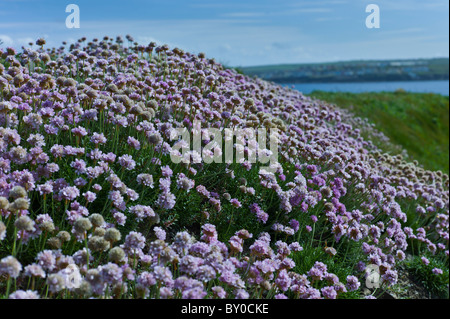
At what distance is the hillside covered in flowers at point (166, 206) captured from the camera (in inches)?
133

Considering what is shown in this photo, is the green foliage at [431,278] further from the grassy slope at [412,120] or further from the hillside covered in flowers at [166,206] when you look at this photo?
the grassy slope at [412,120]

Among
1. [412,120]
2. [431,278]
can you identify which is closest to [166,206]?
[431,278]

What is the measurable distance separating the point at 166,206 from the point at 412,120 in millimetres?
26298

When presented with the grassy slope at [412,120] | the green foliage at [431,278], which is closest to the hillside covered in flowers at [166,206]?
the green foliage at [431,278]

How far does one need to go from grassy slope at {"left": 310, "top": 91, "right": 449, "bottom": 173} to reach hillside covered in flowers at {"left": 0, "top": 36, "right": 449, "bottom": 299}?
13.4 metres

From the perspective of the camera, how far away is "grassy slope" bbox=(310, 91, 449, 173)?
22.0 meters

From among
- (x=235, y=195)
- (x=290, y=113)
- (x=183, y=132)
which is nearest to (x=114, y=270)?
(x=235, y=195)

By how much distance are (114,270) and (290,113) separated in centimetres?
649

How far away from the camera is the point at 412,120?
89.9 feet

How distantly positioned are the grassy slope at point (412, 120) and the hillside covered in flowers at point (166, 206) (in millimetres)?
13386

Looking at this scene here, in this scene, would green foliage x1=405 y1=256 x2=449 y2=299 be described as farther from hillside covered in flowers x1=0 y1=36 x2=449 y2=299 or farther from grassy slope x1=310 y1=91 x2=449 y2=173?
grassy slope x1=310 y1=91 x2=449 y2=173

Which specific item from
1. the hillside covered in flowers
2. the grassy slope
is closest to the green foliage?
the hillside covered in flowers

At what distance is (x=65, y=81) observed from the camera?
545cm
